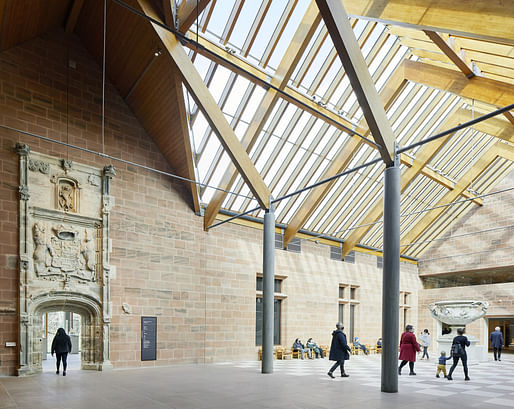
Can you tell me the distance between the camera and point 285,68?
500 inches

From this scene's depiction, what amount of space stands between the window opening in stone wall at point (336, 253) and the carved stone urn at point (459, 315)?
6469mm

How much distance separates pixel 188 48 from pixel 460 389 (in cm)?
1069

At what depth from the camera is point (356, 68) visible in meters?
8.79

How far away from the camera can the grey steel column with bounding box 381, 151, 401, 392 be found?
8625mm

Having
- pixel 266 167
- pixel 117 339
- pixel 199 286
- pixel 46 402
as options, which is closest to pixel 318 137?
pixel 266 167

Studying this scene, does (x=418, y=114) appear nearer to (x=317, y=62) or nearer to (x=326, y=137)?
(x=326, y=137)

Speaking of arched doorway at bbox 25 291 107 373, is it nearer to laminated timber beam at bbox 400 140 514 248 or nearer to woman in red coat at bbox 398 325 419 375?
woman in red coat at bbox 398 325 419 375

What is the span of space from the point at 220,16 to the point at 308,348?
13.2 m

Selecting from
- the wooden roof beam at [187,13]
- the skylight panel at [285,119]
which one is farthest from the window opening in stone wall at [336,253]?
the wooden roof beam at [187,13]

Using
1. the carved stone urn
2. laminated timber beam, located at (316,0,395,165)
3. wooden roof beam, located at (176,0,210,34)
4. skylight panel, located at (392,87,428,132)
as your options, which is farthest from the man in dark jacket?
skylight panel, located at (392,87,428,132)

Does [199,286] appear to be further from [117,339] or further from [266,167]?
[266,167]

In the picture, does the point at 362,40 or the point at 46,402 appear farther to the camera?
the point at 362,40

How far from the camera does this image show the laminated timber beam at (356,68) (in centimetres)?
823

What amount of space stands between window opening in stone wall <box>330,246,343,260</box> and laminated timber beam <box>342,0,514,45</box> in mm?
14353
